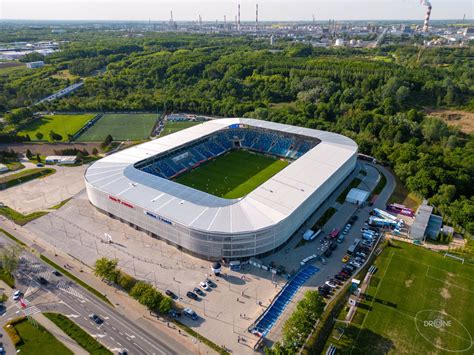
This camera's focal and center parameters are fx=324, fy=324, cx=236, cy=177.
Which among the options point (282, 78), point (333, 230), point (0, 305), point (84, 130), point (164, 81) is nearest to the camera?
point (0, 305)

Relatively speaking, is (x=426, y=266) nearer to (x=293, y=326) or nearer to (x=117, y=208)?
(x=293, y=326)

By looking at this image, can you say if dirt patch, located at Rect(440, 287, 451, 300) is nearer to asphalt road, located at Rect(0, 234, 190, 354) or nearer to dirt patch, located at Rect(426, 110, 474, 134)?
asphalt road, located at Rect(0, 234, 190, 354)

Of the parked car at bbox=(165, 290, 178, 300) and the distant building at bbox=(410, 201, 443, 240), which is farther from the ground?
the distant building at bbox=(410, 201, 443, 240)

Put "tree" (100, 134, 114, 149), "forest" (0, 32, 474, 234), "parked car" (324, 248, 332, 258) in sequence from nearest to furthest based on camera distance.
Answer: "parked car" (324, 248, 332, 258) < "forest" (0, 32, 474, 234) < "tree" (100, 134, 114, 149)

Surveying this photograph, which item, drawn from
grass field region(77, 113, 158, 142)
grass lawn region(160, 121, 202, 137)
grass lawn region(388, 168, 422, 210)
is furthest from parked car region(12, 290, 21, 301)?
grass lawn region(160, 121, 202, 137)

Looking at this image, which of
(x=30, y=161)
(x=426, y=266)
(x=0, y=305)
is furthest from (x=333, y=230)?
(x=30, y=161)

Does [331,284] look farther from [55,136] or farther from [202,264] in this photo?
[55,136]
